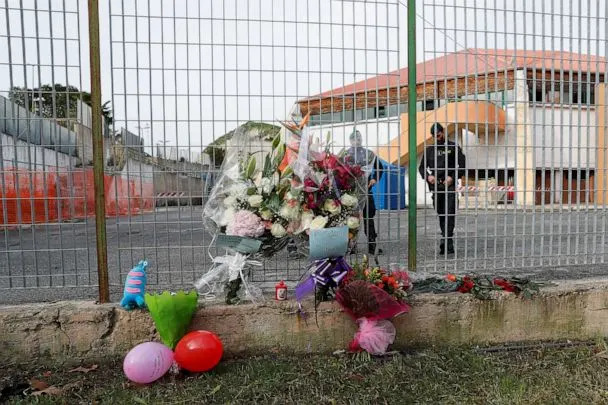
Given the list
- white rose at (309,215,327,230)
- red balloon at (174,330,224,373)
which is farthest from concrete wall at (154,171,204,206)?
red balloon at (174,330,224,373)

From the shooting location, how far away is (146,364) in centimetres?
271

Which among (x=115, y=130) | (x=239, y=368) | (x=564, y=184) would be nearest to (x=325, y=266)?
(x=239, y=368)

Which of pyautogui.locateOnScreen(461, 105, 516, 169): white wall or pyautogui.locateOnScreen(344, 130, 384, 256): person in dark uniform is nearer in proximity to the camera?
pyautogui.locateOnScreen(344, 130, 384, 256): person in dark uniform

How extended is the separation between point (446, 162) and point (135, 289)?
237 centimetres

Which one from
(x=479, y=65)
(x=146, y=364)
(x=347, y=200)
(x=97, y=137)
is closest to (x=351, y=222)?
(x=347, y=200)

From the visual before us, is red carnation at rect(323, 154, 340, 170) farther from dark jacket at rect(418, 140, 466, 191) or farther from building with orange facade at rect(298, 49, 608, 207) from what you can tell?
dark jacket at rect(418, 140, 466, 191)

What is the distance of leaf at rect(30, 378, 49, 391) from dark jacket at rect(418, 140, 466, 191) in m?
2.89

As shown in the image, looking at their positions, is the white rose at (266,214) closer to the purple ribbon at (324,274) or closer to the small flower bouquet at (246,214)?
the small flower bouquet at (246,214)

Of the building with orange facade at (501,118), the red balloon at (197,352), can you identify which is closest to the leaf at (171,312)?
the red balloon at (197,352)

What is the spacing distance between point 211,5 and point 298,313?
85.3 inches

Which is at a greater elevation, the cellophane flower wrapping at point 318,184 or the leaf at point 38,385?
the cellophane flower wrapping at point 318,184

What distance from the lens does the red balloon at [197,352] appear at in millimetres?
2799

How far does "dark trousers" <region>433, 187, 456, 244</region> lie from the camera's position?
3.70 metres

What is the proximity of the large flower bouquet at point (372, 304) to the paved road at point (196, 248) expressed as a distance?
43cm
